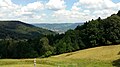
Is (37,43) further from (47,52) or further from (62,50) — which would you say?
(62,50)

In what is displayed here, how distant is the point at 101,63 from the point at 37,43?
8644cm

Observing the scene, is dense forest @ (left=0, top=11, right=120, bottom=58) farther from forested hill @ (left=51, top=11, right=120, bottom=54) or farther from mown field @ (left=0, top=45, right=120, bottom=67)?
mown field @ (left=0, top=45, right=120, bottom=67)

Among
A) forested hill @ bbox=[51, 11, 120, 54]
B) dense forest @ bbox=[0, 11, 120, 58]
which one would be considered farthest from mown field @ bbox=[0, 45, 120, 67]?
dense forest @ bbox=[0, 11, 120, 58]

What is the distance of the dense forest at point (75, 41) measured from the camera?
10938 cm

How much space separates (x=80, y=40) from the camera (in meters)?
120

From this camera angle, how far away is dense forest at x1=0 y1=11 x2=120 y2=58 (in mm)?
109375

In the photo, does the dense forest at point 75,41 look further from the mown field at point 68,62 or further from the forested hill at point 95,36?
the mown field at point 68,62

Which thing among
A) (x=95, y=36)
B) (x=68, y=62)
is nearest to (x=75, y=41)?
(x=95, y=36)

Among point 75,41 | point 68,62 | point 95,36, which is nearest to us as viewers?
point 68,62

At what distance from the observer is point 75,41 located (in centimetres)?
12169

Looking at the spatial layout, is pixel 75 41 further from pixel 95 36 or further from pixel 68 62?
pixel 68 62

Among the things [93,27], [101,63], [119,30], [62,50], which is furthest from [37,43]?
[101,63]

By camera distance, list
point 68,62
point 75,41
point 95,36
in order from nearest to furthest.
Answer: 1. point 68,62
2. point 95,36
3. point 75,41

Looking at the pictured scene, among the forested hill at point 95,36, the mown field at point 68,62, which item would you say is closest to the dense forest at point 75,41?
the forested hill at point 95,36
